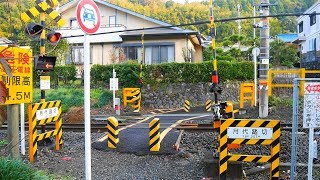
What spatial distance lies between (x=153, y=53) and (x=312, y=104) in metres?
21.3

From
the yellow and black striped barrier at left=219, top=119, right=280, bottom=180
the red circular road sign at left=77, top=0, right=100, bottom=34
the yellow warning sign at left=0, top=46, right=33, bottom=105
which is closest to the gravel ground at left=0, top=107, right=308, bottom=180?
the yellow and black striped barrier at left=219, top=119, right=280, bottom=180

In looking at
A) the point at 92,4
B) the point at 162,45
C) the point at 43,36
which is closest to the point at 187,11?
the point at 162,45

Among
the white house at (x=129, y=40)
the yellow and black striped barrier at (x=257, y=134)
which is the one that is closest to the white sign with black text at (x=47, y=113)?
the yellow and black striped barrier at (x=257, y=134)

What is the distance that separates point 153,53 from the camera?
85.1 feet

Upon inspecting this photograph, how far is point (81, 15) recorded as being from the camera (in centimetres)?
432

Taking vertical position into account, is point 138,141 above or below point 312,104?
below

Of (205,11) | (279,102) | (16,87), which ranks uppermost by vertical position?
(205,11)

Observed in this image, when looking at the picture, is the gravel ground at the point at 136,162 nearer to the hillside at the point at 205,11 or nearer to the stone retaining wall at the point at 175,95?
the stone retaining wall at the point at 175,95

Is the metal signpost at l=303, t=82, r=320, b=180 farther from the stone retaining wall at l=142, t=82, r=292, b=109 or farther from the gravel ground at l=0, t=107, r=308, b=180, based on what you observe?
the stone retaining wall at l=142, t=82, r=292, b=109

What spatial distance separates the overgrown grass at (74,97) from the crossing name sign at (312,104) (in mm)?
13611

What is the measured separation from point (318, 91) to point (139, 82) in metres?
15.7

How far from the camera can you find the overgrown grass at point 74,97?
17969 mm

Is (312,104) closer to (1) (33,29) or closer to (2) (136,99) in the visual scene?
(1) (33,29)

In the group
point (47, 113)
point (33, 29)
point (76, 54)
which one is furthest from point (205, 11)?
point (33, 29)
